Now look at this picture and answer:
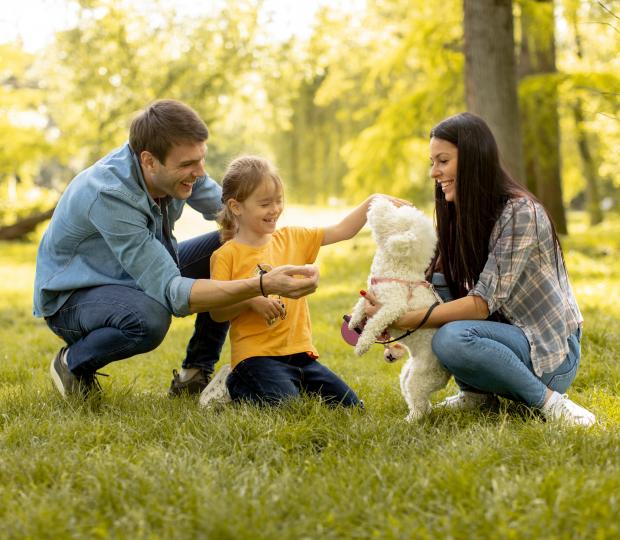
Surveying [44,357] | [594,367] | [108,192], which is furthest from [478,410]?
[44,357]

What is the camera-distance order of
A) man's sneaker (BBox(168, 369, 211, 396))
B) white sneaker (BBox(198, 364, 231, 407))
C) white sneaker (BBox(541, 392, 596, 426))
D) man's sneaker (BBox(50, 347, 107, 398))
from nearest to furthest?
white sneaker (BBox(541, 392, 596, 426)), white sneaker (BBox(198, 364, 231, 407)), man's sneaker (BBox(50, 347, 107, 398)), man's sneaker (BBox(168, 369, 211, 396))

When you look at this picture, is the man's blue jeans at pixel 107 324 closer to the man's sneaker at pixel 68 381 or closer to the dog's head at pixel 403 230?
the man's sneaker at pixel 68 381

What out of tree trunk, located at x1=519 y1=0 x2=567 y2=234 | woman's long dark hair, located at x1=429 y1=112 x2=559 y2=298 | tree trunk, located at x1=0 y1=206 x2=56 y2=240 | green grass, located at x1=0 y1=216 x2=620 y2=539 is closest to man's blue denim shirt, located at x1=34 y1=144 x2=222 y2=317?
green grass, located at x1=0 y1=216 x2=620 y2=539

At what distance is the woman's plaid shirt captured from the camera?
3.25 m

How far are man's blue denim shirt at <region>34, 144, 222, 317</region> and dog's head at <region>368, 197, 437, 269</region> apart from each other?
0.89m

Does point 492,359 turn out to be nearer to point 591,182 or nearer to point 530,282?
point 530,282

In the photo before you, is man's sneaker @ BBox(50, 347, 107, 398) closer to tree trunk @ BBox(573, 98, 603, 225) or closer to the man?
the man

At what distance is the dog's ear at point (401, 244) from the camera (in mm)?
3199

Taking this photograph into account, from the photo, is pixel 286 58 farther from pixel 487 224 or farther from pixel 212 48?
pixel 487 224

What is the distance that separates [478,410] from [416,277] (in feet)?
2.28

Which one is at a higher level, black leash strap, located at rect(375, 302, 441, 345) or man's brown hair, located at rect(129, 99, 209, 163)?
man's brown hair, located at rect(129, 99, 209, 163)

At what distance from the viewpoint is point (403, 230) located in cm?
329

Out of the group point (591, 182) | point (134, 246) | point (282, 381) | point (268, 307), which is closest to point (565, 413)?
point (282, 381)

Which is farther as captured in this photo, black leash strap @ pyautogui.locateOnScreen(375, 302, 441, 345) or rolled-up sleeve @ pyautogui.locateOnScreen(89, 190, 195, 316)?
rolled-up sleeve @ pyautogui.locateOnScreen(89, 190, 195, 316)
